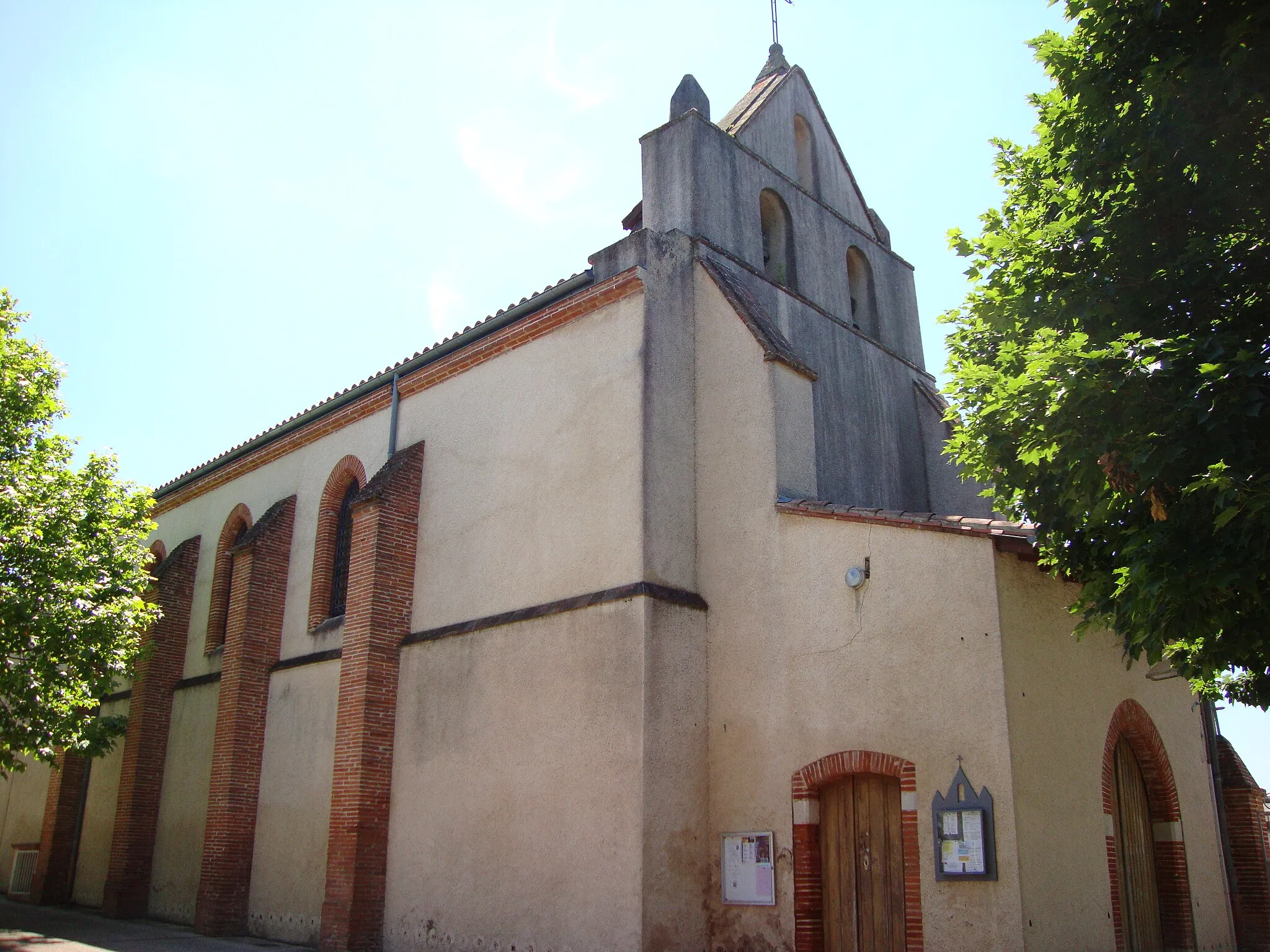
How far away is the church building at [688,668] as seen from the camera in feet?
33.5

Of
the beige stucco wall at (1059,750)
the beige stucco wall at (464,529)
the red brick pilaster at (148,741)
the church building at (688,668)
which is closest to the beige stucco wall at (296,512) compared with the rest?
the beige stucco wall at (464,529)

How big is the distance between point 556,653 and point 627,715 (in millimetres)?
1408

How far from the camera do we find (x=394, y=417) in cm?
1644

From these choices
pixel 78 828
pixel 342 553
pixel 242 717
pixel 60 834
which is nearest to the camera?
pixel 242 717

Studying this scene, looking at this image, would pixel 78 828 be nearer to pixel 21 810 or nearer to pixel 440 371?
pixel 21 810

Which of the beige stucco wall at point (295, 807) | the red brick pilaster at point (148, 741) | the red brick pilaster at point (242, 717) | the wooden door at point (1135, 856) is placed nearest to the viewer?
the wooden door at point (1135, 856)

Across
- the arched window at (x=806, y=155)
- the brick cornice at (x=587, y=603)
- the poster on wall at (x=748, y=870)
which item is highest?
the arched window at (x=806, y=155)

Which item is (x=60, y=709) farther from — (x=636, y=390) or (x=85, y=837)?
(x=636, y=390)

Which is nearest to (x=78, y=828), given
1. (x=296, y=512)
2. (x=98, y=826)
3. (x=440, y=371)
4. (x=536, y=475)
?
(x=98, y=826)

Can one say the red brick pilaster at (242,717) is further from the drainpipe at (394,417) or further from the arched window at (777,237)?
the arched window at (777,237)

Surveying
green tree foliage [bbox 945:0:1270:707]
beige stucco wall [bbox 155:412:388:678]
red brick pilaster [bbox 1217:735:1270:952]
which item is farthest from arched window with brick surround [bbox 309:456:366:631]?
red brick pilaster [bbox 1217:735:1270:952]

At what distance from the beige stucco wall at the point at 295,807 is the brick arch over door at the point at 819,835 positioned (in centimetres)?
682

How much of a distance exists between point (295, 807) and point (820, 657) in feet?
28.6

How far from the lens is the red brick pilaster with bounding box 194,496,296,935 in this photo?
622 inches
